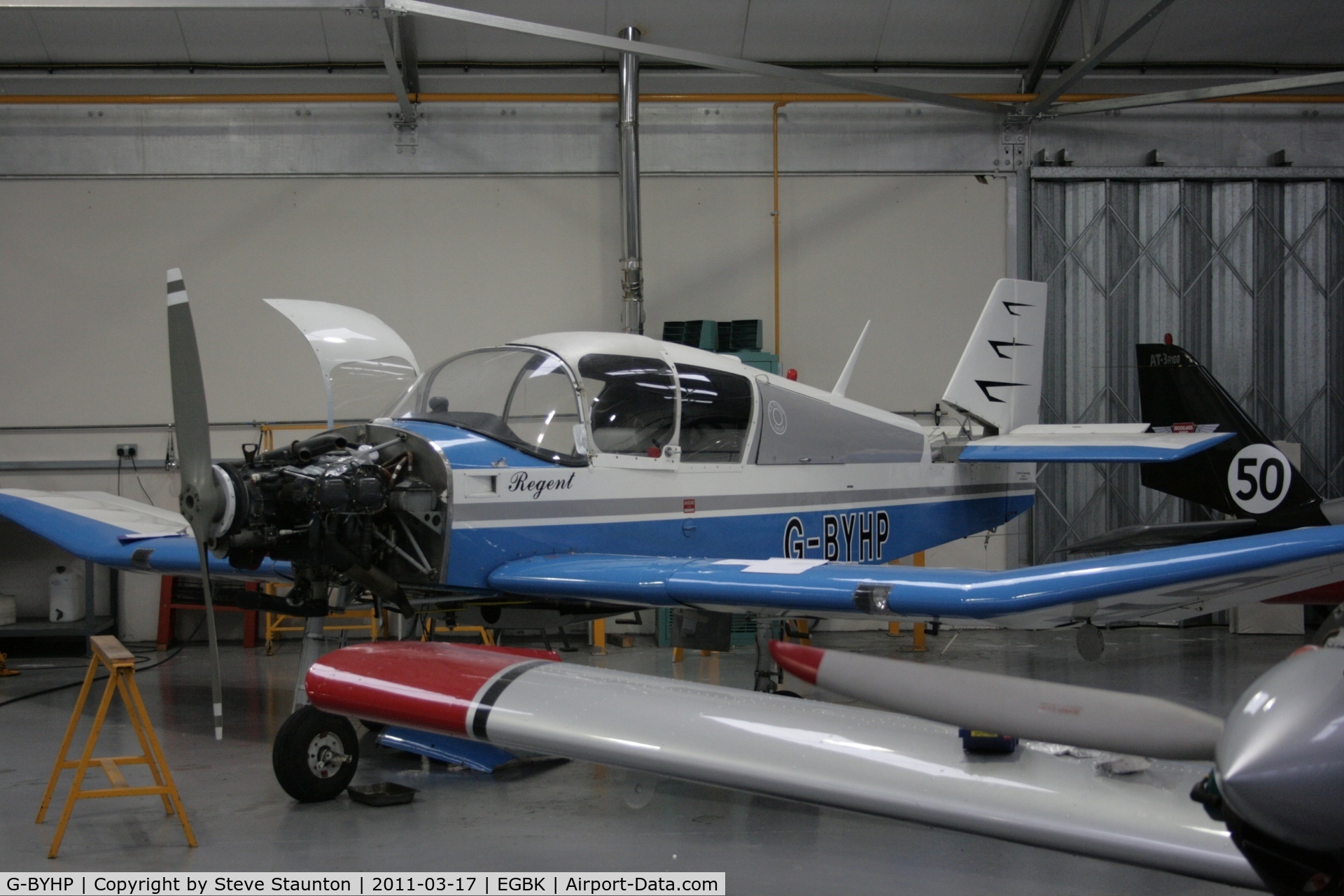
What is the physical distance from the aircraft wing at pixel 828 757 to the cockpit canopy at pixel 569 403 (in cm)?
220

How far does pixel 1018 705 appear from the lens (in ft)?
5.04

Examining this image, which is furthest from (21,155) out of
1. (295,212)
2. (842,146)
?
(842,146)

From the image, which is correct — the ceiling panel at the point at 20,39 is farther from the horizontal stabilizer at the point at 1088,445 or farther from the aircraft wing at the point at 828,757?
the aircraft wing at the point at 828,757

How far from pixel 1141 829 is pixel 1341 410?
1053 cm

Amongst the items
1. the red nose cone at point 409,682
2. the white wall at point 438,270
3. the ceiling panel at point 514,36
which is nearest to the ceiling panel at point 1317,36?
the white wall at point 438,270

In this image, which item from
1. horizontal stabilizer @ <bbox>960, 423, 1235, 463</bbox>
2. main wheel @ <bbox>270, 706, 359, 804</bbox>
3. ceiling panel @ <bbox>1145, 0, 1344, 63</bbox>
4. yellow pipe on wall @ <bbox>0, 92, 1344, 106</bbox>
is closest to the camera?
main wheel @ <bbox>270, 706, 359, 804</bbox>

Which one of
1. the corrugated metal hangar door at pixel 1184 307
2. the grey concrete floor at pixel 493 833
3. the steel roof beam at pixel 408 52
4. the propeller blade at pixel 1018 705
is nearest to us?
the propeller blade at pixel 1018 705

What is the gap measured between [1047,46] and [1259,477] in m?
4.68

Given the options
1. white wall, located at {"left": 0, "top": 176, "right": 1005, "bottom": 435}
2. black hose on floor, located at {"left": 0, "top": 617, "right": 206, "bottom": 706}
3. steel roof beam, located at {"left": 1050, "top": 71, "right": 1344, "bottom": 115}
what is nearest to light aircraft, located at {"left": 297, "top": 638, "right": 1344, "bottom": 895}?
black hose on floor, located at {"left": 0, "top": 617, "right": 206, "bottom": 706}

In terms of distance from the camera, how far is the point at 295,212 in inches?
371

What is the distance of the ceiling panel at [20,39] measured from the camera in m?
9.07

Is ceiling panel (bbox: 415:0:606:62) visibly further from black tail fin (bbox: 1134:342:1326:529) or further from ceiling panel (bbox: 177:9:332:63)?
black tail fin (bbox: 1134:342:1326:529)

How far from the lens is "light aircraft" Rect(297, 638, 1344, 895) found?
1.25 metres

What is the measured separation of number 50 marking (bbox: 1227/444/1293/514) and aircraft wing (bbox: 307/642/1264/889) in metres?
6.88
